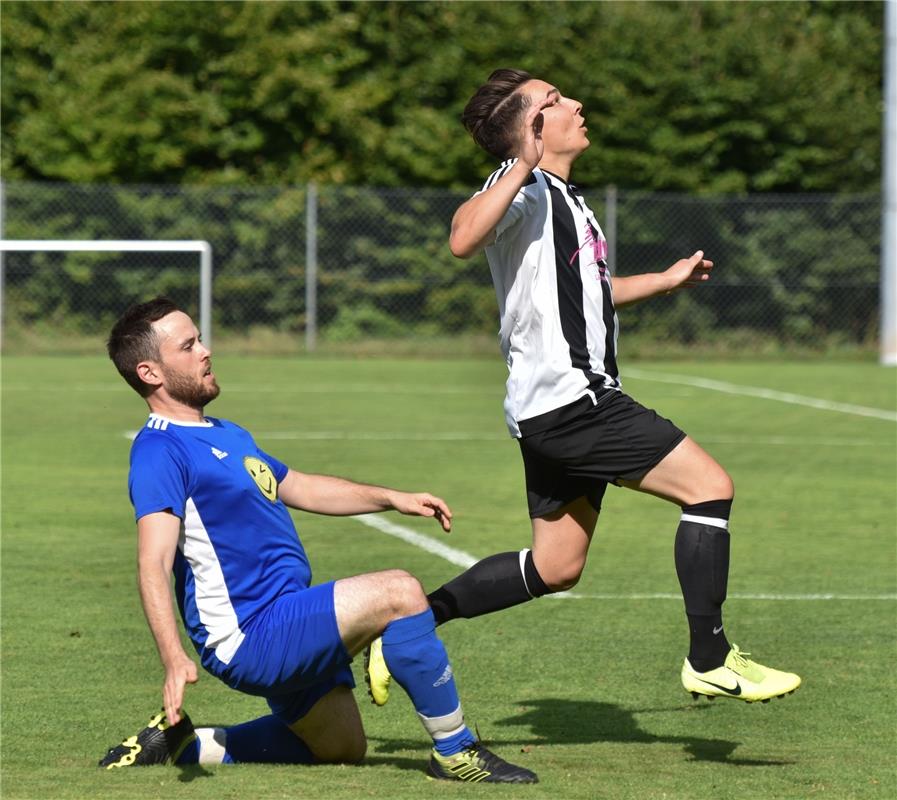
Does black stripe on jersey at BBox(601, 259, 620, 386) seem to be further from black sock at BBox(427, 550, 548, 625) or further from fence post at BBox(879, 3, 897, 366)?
fence post at BBox(879, 3, 897, 366)

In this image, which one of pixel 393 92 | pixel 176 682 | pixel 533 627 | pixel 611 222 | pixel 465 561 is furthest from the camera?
pixel 393 92

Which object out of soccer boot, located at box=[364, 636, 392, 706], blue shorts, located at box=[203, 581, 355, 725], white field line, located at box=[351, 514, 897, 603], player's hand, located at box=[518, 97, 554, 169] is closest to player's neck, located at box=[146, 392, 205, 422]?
blue shorts, located at box=[203, 581, 355, 725]

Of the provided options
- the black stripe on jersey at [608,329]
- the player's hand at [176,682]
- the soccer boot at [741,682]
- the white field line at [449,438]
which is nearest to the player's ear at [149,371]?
the player's hand at [176,682]

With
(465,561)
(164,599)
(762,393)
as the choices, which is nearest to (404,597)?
(164,599)

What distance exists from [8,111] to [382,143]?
19.6 ft

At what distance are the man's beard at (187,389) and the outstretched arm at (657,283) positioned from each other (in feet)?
6.04

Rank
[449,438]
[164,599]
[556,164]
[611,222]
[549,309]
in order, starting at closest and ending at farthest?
[164,599] < [549,309] < [556,164] < [449,438] < [611,222]

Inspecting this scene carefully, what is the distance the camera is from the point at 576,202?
5.83 meters

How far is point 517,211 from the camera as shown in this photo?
558cm

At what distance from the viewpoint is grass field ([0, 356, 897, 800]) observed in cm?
529

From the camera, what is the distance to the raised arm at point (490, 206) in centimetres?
533

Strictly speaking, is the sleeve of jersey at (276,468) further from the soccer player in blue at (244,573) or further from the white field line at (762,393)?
the white field line at (762,393)

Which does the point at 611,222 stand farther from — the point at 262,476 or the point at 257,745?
the point at 262,476

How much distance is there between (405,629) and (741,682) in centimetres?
117
